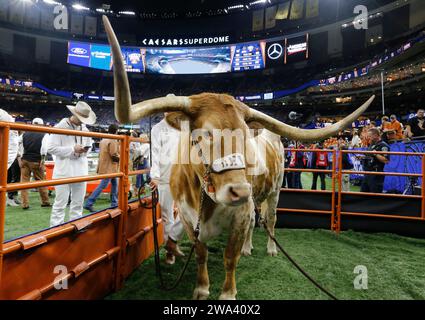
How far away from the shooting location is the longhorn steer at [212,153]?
183 cm

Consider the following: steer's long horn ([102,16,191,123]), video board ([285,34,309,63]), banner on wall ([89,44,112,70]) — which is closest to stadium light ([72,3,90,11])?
banner on wall ([89,44,112,70])

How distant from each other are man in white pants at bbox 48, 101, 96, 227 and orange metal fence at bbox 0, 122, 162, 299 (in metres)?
1.03

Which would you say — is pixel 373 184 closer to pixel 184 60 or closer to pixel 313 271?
pixel 313 271

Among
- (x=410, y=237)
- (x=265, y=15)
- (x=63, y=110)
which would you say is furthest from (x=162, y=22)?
(x=410, y=237)

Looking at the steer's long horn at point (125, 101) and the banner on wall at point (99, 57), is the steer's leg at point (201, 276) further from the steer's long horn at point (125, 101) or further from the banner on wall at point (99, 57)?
the banner on wall at point (99, 57)

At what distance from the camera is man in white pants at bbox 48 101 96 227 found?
389cm

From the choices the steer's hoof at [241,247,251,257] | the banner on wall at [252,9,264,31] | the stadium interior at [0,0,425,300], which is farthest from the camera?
the banner on wall at [252,9,264,31]

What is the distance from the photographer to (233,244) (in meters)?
2.73

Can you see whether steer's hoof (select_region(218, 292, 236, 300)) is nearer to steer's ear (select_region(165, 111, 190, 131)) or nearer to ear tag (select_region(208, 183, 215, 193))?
ear tag (select_region(208, 183, 215, 193))

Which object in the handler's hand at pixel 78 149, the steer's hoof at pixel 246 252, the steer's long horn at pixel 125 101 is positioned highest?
the steer's long horn at pixel 125 101

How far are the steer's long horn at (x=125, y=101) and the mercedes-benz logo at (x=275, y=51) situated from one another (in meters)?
36.9

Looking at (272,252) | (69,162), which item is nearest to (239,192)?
(272,252)

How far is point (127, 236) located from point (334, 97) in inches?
1564

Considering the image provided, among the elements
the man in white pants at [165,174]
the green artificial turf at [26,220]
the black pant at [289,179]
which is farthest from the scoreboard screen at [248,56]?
the man in white pants at [165,174]
